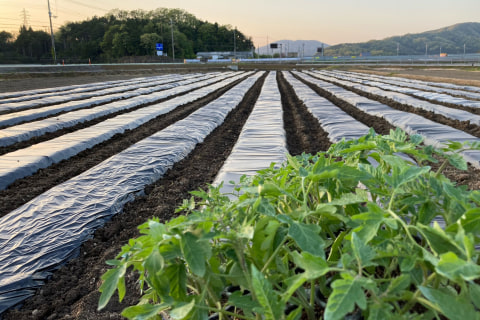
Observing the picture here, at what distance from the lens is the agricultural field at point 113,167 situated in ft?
9.09

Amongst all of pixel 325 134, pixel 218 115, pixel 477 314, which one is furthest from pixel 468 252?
pixel 218 115

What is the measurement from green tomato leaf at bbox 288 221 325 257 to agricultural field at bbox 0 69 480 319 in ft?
1.70

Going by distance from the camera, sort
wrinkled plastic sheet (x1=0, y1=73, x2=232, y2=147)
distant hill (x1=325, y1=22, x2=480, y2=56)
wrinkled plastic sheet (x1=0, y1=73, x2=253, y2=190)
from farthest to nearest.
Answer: distant hill (x1=325, y1=22, x2=480, y2=56), wrinkled plastic sheet (x1=0, y1=73, x2=232, y2=147), wrinkled plastic sheet (x1=0, y1=73, x2=253, y2=190)

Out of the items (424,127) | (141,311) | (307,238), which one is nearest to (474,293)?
(307,238)

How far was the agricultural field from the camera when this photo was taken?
9.09ft

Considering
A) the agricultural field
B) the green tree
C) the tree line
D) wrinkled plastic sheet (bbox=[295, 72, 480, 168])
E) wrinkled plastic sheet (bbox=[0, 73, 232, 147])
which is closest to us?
the agricultural field

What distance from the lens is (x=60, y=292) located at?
2.66 m

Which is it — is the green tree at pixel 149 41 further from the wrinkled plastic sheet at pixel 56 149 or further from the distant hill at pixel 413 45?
the distant hill at pixel 413 45

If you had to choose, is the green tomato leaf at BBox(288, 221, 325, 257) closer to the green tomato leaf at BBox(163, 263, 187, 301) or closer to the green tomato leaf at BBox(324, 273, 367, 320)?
the green tomato leaf at BBox(324, 273, 367, 320)

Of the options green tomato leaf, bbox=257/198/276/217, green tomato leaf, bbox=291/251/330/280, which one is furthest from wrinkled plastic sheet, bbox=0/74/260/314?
green tomato leaf, bbox=291/251/330/280

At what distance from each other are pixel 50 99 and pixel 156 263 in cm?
1284

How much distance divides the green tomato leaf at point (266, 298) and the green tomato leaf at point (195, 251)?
4.3 inches

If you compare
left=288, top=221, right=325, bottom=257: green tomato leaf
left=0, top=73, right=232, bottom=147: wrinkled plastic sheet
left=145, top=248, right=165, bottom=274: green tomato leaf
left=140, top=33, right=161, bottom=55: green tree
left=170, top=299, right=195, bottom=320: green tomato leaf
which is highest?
left=140, top=33, right=161, bottom=55: green tree

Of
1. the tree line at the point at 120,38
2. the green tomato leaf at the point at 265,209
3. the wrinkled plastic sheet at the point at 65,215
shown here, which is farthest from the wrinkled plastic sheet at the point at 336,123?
the tree line at the point at 120,38
